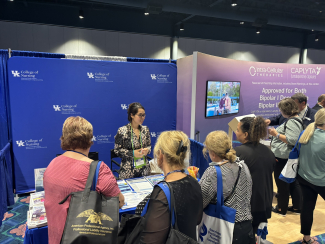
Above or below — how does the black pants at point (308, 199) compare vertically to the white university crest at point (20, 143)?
below

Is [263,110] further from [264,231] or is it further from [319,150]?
[264,231]

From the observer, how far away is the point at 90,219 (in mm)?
1070

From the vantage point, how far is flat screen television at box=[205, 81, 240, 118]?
4.45m

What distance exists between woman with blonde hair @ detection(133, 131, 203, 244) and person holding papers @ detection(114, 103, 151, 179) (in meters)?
1.31

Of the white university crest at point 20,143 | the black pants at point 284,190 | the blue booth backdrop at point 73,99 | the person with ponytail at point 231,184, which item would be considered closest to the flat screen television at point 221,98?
the blue booth backdrop at point 73,99

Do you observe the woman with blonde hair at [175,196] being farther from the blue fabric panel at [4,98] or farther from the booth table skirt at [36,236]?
the blue fabric panel at [4,98]

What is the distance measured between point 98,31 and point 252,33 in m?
6.36

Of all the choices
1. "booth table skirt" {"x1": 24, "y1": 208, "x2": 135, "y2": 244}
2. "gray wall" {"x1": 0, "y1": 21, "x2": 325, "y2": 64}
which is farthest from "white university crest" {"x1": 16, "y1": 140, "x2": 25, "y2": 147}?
"gray wall" {"x1": 0, "y1": 21, "x2": 325, "y2": 64}

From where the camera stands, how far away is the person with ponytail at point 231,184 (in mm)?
1446

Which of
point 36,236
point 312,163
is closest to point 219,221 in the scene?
point 36,236

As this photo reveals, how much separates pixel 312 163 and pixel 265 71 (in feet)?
13.3

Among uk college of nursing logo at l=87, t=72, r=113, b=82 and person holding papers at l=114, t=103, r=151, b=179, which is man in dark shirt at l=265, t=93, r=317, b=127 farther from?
uk college of nursing logo at l=87, t=72, r=113, b=82

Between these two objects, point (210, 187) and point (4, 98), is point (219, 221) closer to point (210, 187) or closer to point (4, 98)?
point (210, 187)

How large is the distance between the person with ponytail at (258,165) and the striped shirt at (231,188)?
250 mm
